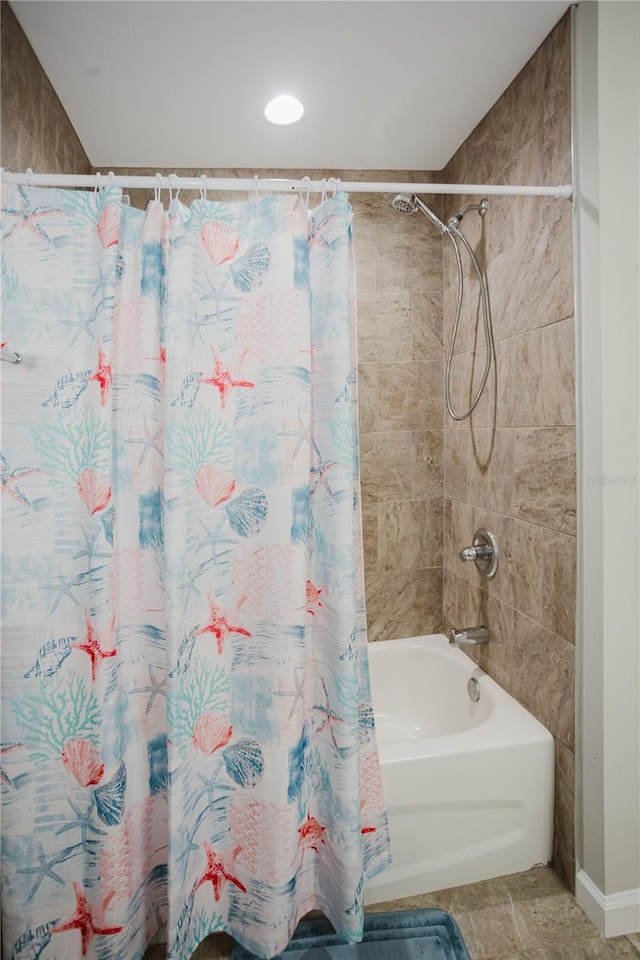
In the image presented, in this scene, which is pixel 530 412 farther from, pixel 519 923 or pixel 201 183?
pixel 519 923

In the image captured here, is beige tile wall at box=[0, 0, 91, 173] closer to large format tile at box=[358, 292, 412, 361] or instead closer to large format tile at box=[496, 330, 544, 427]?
large format tile at box=[358, 292, 412, 361]

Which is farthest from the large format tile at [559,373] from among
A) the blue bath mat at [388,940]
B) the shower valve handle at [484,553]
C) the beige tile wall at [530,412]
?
the blue bath mat at [388,940]

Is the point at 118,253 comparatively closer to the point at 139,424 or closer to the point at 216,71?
the point at 139,424

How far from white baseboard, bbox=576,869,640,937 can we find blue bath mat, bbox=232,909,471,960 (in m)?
0.38

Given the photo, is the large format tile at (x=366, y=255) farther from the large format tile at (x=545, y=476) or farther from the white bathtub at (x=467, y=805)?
the white bathtub at (x=467, y=805)

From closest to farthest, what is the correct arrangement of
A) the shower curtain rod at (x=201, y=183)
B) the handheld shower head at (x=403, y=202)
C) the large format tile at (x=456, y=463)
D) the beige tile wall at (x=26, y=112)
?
1. the shower curtain rod at (x=201, y=183)
2. the beige tile wall at (x=26, y=112)
3. the handheld shower head at (x=403, y=202)
4. the large format tile at (x=456, y=463)

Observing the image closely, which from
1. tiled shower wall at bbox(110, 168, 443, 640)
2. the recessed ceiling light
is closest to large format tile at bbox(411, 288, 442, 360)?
tiled shower wall at bbox(110, 168, 443, 640)

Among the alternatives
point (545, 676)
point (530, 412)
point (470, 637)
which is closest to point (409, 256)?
point (530, 412)

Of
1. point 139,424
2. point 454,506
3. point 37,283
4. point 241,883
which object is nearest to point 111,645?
point 139,424

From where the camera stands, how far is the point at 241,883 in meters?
1.34

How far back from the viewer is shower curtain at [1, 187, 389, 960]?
122cm

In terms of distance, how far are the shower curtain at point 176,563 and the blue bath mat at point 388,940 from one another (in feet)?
0.39

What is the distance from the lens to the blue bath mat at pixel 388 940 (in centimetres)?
139

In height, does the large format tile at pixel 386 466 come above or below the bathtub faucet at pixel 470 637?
above
